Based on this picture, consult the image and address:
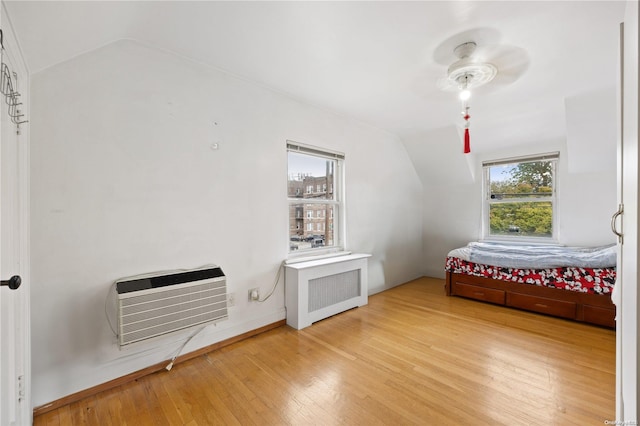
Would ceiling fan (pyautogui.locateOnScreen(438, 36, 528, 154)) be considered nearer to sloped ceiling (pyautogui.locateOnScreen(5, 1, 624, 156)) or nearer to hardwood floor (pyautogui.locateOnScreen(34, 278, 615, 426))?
sloped ceiling (pyautogui.locateOnScreen(5, 1, 624, 156))

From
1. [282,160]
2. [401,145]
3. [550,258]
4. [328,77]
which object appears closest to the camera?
[328,77]

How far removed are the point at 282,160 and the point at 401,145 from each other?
2.46 m

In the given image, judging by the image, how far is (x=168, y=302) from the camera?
1.91 metres

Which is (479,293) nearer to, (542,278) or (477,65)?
(542,278)

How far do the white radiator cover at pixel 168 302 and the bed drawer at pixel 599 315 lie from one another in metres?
3.58

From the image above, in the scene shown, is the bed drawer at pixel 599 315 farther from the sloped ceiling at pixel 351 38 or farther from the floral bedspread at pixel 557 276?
the sloped ceiling at pixel 351 38

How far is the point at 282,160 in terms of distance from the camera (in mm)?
2861

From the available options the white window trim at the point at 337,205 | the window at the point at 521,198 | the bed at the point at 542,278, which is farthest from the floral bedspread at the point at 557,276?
the white window trim at the point at 337,205

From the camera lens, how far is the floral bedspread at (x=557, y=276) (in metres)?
2.74

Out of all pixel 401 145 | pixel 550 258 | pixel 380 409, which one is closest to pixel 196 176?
pixel 380 409

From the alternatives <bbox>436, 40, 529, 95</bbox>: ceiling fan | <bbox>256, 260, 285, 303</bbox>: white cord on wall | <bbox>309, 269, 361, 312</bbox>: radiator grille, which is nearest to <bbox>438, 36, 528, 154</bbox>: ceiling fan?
<bbox>436, 40, 529, 95</bbox>: ceiling fan

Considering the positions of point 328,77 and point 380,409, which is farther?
point 328,77

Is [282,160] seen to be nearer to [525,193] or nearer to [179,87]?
[179,87]

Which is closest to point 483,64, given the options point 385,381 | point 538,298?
point 385,381
